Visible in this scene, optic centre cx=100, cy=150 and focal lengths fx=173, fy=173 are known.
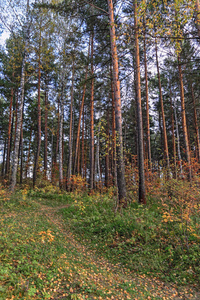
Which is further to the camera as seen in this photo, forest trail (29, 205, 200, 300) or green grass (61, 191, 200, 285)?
green grass (61, 191, 200, 285)

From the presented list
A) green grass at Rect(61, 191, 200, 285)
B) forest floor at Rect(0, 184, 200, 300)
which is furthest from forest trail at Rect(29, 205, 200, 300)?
green grass at Rect(61, 191, 200, 285)

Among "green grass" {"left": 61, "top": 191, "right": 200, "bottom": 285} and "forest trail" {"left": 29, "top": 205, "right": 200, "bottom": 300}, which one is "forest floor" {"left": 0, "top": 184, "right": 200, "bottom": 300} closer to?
"forest trail" {"left": 29, "top": 205, "right": 200, "bottom": 300}

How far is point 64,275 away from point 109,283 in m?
1.01

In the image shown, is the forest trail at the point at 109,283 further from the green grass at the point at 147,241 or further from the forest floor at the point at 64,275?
the green grass at the point at 147,241

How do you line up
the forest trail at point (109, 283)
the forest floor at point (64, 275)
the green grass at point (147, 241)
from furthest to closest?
the green grass at point (147, 241), the forest trail at point (109, 283), the forest floor at point (64, 275)

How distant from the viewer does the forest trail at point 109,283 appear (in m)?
3.35

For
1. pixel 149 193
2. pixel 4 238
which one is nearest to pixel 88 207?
pixel 149 193

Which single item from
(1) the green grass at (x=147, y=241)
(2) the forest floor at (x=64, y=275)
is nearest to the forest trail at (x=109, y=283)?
(2) the forest floor at (x=64, y=275)

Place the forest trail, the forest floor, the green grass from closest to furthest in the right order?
the forest floor
the forest trail
the green grass

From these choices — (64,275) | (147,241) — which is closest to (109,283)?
(64,275)

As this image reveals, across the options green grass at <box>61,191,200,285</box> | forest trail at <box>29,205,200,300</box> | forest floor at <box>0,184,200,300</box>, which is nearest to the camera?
forest floor at <box>0,184,200,300</box>

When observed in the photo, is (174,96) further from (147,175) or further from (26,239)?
(26,239)

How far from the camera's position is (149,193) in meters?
9.62

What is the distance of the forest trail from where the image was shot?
3348 mm
